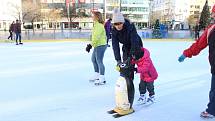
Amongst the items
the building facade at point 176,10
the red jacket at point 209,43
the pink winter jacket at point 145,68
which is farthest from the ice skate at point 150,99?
the building facade at point 176,10

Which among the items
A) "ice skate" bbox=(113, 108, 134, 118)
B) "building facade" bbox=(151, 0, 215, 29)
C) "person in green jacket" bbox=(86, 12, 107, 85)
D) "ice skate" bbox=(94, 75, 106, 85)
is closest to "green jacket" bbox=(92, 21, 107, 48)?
"person in green jacket" bbox=(86, 12, 107, 85)

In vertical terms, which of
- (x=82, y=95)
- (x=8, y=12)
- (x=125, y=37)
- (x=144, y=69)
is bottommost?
(x=82, y=95)

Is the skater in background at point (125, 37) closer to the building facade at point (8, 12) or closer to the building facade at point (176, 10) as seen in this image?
the building facade at point (8, 12)

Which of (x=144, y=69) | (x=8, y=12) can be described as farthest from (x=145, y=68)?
(x=8, y=12)

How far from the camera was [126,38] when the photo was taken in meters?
3.83

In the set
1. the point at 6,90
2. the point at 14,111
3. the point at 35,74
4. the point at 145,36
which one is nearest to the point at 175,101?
the point at 14,111

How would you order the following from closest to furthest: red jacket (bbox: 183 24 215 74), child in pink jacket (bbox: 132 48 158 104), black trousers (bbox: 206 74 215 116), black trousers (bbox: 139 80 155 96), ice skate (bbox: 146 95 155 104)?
red jacket (bbox: 183 24 215 74), black trousers (bbox: 206 74 215 116), child in pink jacket (bbox: 132 48 158 104), black trousers (bbox: 139 80 155 96), ice skate (bbox: 146 95 155 104)

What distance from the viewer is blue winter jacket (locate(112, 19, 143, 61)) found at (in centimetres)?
374

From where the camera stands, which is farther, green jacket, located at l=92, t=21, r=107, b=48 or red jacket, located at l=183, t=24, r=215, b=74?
green jacket, located at l=92, t=21, r=107, b=48

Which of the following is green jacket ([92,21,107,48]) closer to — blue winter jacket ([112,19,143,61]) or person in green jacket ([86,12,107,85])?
person in green jacket ([86,12,107,85])

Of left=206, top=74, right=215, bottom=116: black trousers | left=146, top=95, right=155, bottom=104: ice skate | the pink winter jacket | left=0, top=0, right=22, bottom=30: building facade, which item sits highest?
left=0, top=0, right=22, bottom=30: building facade

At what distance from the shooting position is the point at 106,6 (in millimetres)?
71938

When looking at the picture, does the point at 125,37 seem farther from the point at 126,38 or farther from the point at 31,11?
the point at 31,11

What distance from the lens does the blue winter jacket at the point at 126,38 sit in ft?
12.3
